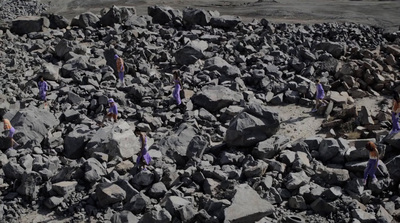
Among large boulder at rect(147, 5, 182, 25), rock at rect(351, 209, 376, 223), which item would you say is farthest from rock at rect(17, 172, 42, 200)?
large boulder at rect(147, 5, 182, 25)

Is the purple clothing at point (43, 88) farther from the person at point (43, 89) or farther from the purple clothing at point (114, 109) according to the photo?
the purple clothing at point (114, 109)

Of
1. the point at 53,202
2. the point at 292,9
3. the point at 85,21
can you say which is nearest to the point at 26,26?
the point at 85,21

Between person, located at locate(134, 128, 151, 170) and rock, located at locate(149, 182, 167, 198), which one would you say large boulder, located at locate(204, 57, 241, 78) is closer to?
person, located at locate(134, 128, 151, 170)

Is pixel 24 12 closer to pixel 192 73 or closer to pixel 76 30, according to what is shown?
pixel 76 30

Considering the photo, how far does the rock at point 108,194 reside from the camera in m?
12.0

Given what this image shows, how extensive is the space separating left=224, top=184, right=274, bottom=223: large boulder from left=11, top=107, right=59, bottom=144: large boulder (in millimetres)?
7065

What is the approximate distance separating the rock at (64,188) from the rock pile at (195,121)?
0.05m

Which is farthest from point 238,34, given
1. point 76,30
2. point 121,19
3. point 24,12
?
point 24,12

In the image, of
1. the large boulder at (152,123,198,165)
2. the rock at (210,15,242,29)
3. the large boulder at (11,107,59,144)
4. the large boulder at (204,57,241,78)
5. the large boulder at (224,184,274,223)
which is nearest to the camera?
the large boulder at (224,184,274,223)

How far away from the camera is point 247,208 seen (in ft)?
36.7

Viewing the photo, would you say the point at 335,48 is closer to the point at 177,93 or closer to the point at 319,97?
the point at 319,97

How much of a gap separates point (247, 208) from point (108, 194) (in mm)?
3490

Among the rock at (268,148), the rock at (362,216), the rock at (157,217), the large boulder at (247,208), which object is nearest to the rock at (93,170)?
the rock at (157,217)

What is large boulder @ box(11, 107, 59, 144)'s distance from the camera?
15039 mm
